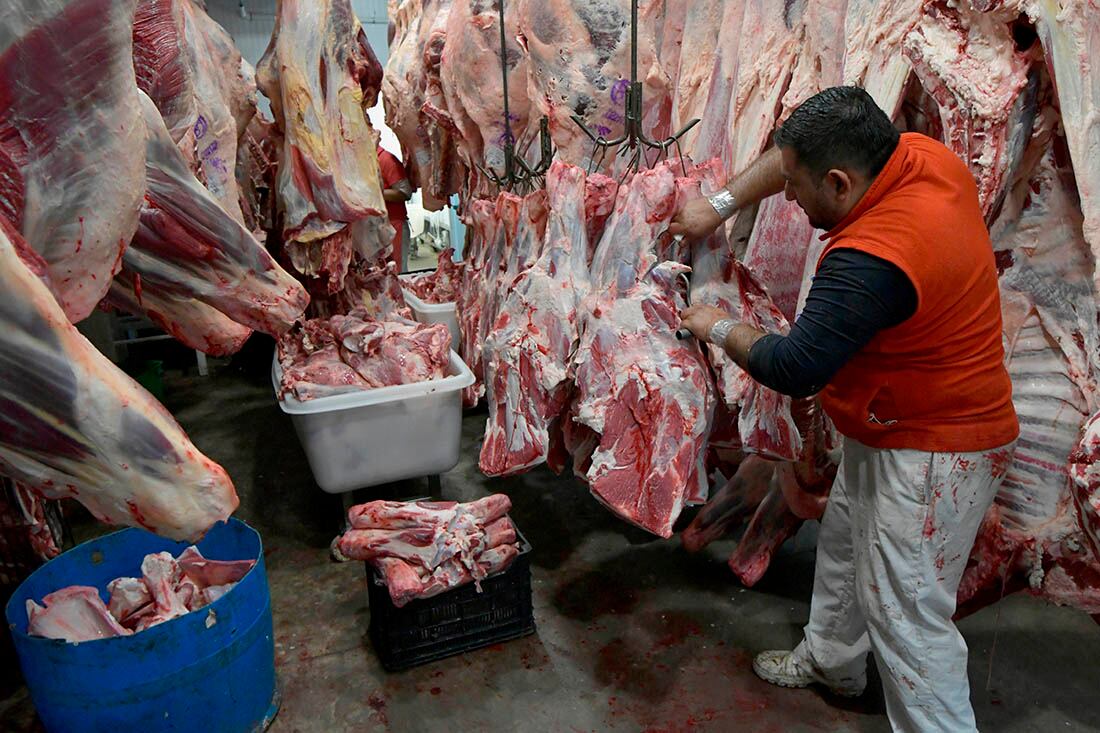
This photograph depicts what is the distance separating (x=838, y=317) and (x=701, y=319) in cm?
52

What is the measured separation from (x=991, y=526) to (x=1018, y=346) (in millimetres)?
548

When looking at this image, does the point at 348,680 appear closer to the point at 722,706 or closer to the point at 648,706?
the point at 648,706

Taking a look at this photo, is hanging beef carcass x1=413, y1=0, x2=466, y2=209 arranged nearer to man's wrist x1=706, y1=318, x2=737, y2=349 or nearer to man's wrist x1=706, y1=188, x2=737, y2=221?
man's wrist x1=706, y1=188, x2=737, y2=221

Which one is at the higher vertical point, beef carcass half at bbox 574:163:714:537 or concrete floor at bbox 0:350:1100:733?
beef carcass half at bbox 574:163:714:537

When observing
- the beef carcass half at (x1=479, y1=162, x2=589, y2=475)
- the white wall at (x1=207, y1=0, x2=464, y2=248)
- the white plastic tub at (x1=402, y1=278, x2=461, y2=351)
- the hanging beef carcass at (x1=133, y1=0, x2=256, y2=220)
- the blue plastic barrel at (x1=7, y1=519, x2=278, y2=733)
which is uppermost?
the white wall at (x1=207, y1=0, x2=464, y2=248)

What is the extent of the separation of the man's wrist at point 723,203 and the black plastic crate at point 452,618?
1379 mm

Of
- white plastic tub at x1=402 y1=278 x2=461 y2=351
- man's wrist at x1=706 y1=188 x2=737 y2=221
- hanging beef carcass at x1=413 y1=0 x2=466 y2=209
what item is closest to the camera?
man's wrist at x1=706 y1=188 x2=737 y2=221

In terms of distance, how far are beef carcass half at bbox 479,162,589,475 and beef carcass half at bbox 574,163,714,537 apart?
79 mm

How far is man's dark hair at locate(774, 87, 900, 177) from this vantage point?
184 cm

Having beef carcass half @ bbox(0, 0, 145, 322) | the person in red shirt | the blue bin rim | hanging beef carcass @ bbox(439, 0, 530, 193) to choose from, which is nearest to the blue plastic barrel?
the blue bin rim

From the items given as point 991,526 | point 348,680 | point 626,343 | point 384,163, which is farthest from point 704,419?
point 384,163

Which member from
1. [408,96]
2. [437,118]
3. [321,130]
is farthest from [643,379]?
[408,96]

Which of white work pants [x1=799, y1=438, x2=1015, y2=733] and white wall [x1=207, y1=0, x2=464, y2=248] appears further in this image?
white wall [x1=207, y1=0, x2=464, y2=248]

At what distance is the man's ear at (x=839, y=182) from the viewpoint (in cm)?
190
